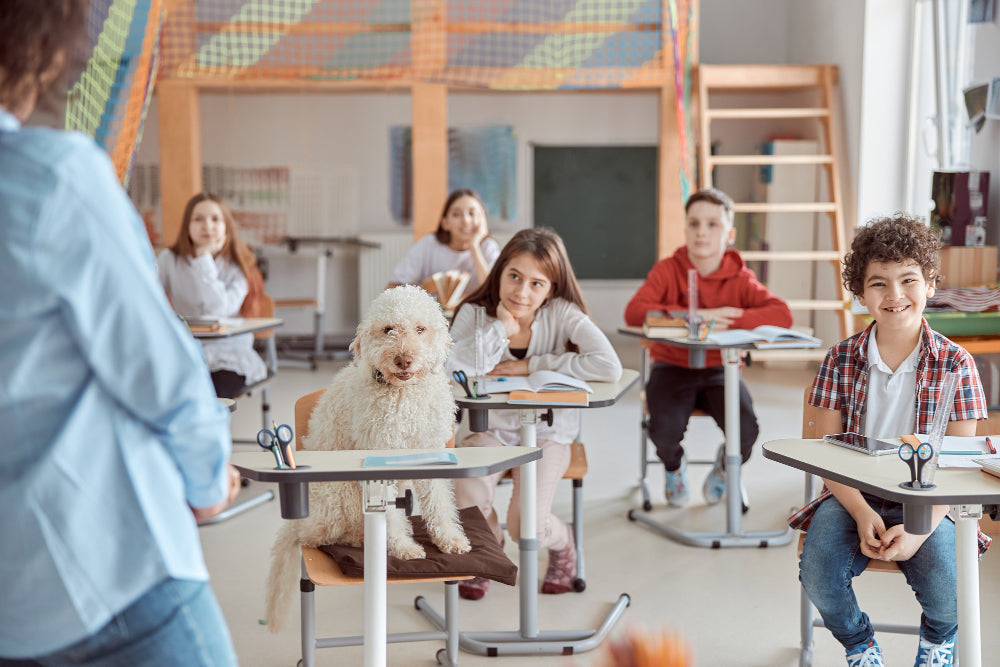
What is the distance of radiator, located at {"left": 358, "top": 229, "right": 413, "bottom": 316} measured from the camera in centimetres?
873

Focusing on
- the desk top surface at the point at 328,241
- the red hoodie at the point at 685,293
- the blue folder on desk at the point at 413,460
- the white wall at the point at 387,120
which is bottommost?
the blue folder on desk at the point at 413,460

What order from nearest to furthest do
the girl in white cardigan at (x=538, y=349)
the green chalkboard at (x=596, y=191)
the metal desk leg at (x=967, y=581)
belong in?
the metal desk leg at (x=967, y=581) → the girl in white cardigan at (x=538, y=349) → the green chalkboard at (x=596, y=191)

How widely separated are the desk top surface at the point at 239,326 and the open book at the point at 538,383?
1495 millimetres

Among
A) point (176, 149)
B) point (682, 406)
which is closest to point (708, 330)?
point (682, 406)

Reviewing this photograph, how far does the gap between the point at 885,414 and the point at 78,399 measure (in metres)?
1.99

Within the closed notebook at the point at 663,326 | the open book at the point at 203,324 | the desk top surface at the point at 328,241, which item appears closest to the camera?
the closed notebook at the point at 663,326

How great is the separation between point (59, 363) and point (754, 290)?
137 inches

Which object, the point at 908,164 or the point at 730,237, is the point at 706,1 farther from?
the point at 730,237

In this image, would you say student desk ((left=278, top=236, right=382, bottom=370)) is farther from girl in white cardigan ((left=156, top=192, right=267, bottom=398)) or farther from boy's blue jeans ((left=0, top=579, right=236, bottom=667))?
boy's blue jeans ((left=0, top=579, right=236, bottom=667))

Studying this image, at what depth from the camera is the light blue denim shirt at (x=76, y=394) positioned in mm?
988

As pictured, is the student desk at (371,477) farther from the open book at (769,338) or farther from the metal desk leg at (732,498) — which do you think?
the metal desk leg at (732,498)

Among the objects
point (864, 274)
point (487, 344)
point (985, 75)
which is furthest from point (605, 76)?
point (864, 274)

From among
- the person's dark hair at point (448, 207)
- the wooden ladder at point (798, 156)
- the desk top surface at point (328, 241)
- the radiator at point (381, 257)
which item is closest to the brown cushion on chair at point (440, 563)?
the person's dark hair at point (448, 207)

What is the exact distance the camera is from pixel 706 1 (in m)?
8.54
